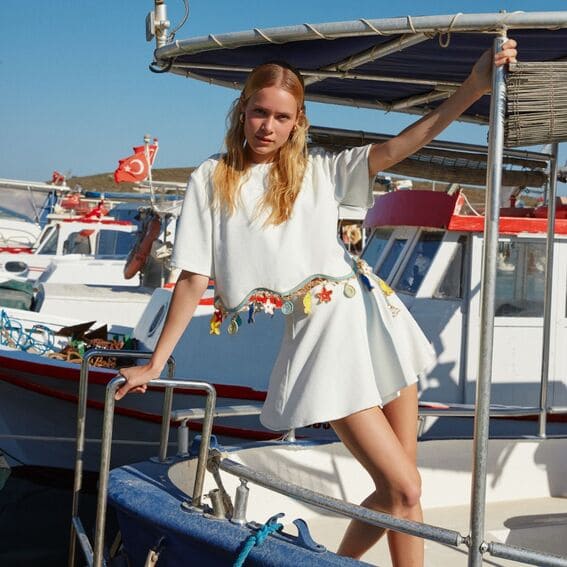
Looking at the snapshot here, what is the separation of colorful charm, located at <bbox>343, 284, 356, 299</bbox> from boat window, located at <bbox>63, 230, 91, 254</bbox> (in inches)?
573

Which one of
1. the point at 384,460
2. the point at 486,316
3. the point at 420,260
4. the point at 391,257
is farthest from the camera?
the point at 391,257

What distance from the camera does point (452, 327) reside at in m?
6.29

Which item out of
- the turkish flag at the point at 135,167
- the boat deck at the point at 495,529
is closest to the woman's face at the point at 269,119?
the boat deck at the point at 495,529

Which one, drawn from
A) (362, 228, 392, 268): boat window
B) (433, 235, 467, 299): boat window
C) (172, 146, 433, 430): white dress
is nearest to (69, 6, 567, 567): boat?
(172, 146, 433, 430): white dress

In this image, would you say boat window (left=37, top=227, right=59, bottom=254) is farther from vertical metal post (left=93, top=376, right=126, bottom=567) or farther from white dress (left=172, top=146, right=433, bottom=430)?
white dress (left=172, top=146, right=433, bottom=430)

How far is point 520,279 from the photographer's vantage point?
6262 millimetres

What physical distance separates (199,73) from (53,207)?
18.2 meters

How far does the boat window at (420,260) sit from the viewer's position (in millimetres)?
6488

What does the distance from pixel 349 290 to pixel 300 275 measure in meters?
0.16

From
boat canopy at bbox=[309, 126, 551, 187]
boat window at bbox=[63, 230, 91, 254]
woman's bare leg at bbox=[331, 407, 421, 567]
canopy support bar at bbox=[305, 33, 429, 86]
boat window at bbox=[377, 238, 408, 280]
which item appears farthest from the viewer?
boat window at bbox=[63, 230, 91, 254]

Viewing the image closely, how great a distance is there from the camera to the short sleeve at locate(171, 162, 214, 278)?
2695 mm

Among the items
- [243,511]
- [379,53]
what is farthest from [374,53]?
[243,511]

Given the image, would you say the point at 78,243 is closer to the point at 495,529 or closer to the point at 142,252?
the point at 142,252

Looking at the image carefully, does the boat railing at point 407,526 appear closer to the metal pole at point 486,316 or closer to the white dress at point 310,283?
the metal pole at point 486,316
